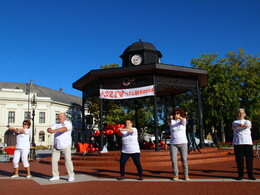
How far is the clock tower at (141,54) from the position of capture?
44.2 feet

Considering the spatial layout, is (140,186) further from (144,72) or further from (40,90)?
(40,90)

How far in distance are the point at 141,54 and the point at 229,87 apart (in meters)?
19.2

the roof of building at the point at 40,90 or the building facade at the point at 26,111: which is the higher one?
the roof of building at the point at 40,90

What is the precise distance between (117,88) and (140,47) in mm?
3194

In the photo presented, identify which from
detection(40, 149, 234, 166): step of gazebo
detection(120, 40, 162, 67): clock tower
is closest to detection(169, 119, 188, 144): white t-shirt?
detection(40, 149, 234, 166): step of gazebo

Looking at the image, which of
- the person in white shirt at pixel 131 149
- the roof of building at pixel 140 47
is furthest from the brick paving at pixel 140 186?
the roof of building at pixel 140 47

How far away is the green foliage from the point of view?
90.6 ft

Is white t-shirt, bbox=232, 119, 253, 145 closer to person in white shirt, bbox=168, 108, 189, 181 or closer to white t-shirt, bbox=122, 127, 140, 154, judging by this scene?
person in white shirt, bbox=168, 108, 189, 181

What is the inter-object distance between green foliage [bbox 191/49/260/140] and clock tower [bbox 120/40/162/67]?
50.9 feet

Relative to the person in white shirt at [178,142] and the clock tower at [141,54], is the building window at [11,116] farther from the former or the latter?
the person in white shirt at [178,142]

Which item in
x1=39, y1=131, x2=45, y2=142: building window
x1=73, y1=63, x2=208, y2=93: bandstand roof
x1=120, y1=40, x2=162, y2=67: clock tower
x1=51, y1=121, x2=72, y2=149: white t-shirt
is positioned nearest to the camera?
x1=51, y1=121, x2=72, y2=149: white t-shirt

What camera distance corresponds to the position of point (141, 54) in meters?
13.6

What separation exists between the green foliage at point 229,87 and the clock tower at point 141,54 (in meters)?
15.5

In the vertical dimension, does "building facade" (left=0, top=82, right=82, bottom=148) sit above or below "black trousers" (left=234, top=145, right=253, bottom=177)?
above
